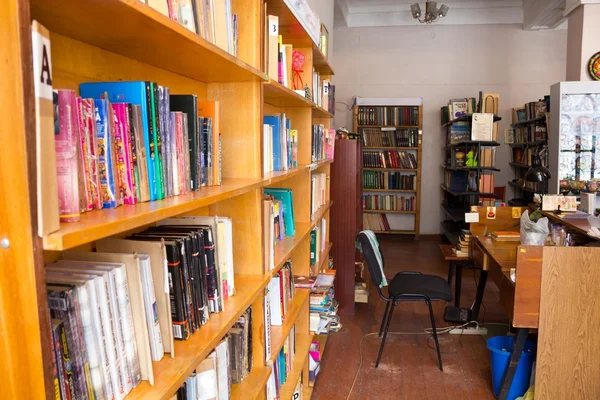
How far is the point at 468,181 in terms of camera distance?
22.1ft

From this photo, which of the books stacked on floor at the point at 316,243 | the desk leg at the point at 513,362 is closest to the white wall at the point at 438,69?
the books stacked on floor at the point at 316,243

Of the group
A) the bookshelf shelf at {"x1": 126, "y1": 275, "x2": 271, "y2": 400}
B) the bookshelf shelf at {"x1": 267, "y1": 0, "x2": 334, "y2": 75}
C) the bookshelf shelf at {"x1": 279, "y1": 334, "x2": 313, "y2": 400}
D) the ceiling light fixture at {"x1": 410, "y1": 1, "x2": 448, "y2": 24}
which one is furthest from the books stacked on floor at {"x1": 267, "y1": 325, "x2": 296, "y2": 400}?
the ceiling light fixture at {"x1": 410, "y1": 1, "x2": 448, "y2": 24}

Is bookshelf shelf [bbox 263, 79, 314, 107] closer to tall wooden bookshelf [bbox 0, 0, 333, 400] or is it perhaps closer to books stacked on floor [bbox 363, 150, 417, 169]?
tall wooden bookshelf [bbox 0, 0, 333, 400]

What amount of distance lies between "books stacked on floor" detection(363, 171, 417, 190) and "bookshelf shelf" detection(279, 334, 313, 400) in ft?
16.7

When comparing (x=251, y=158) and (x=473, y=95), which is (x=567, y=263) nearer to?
(x=251, y=158)

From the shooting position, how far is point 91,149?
0.91m

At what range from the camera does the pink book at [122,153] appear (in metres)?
0.98

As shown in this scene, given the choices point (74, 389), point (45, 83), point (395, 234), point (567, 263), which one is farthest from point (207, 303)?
point (395, 234)

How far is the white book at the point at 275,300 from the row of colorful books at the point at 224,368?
37cm

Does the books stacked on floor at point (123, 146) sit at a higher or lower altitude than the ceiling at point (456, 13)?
lower

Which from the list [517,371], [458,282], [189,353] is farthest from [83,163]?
[458,282]

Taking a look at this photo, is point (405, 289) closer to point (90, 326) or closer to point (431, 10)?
point (90, 326)

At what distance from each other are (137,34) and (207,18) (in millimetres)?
333

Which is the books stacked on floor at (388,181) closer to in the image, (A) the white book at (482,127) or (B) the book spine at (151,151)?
(A) the white book at (482,127)
